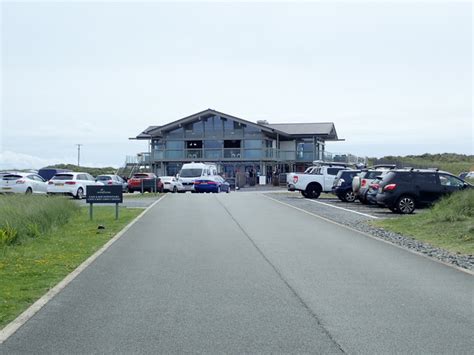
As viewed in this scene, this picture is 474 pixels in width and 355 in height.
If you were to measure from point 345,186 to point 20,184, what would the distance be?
16.8 metres

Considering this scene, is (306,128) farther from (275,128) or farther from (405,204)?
(405,204)

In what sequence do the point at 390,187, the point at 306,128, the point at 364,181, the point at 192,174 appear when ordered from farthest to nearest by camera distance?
1. the point at 306,128
2. the point at 192,174
3. the point at 364,181
4. the point at 390,187

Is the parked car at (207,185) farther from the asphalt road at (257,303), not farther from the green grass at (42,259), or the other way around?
the asphalt road at (257,303)

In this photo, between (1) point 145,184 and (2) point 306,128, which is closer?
(1) point 145,184

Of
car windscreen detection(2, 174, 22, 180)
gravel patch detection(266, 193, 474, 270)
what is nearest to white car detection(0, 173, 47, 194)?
car windscreen detection(2, 174, 22, 180)

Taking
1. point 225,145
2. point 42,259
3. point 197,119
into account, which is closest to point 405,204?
point 42,259

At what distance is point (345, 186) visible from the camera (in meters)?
31.5

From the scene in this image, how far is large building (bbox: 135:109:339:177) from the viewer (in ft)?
208

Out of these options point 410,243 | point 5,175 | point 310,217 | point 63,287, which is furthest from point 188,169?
point 63,287

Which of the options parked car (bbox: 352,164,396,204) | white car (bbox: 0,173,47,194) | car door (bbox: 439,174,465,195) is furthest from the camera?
white car (bbox: 0,173,47,194)

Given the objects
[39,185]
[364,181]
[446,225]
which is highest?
[364,181]

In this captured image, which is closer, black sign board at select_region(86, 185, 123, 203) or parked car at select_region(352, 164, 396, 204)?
black sign board at select_region(86, 185, 123, 203)

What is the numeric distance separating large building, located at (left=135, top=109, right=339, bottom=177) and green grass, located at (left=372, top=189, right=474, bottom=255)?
42901 millimetres

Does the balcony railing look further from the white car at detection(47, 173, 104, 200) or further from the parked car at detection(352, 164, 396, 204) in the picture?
the parked car at detection(352, 164, 396, 204)
